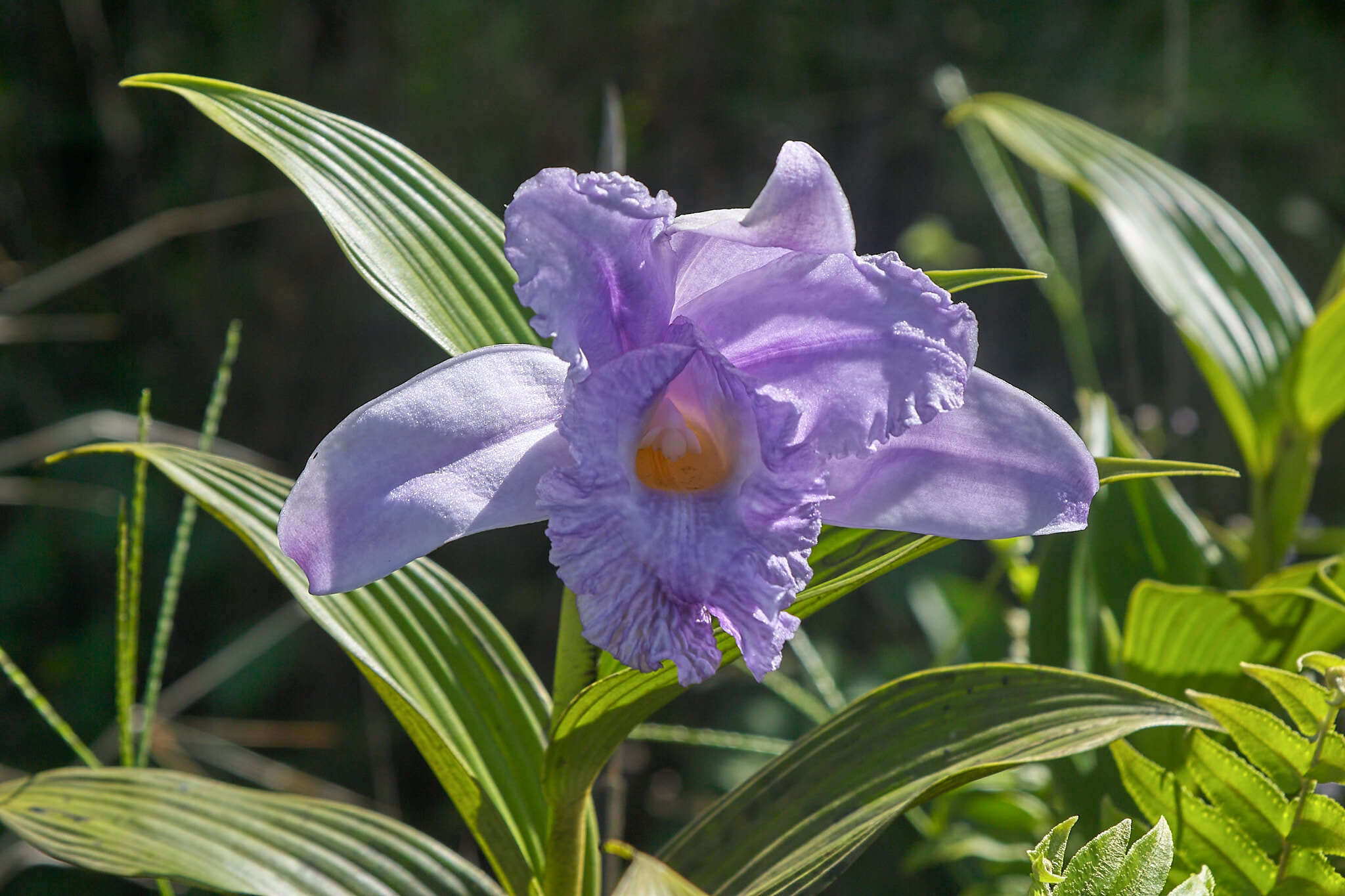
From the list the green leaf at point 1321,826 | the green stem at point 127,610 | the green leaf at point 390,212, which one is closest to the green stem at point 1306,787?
the green leaf at point 1321,826

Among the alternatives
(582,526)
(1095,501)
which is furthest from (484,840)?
(1095,501)

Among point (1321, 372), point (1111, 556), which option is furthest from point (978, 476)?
point (1321, 372)

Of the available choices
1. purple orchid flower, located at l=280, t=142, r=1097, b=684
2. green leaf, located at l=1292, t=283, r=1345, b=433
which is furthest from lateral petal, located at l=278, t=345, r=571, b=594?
green leaf, located at l=1292, t=283, r=1345, b=433

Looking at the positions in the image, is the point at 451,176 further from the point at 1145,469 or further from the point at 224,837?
the point at 1145,469

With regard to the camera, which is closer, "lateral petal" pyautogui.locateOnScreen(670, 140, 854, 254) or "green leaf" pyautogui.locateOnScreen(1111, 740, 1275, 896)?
"lateral petal" pyautogui.locateOnScreen(670, 140, 854, 254)

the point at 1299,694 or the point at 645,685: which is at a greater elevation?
the point at 645,685

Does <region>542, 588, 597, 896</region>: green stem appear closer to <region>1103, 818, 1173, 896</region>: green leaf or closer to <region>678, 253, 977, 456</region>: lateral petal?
<region>678, 253, 977, 456</region>: lateral petal
